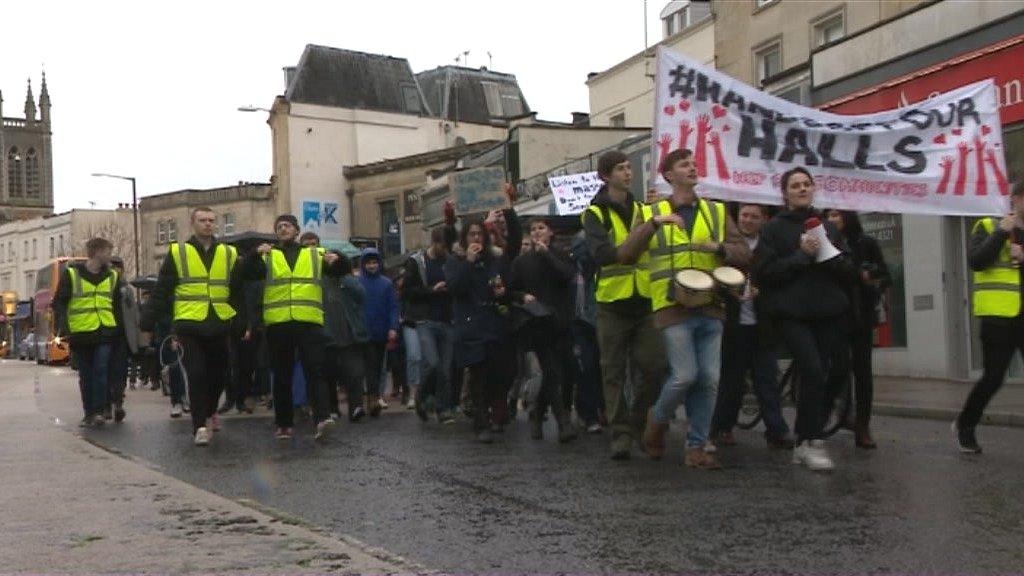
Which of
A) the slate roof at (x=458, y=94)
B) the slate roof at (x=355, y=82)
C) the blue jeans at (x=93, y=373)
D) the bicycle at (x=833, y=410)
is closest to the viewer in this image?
the bicycle at (x=833, y=410)

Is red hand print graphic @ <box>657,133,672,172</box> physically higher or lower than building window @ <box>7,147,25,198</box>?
lower

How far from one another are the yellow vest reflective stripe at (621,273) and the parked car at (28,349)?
61.0 metres

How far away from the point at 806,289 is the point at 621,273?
112cm

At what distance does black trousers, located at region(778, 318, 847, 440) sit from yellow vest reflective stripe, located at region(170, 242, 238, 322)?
184 inches

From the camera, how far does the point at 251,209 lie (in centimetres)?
7469

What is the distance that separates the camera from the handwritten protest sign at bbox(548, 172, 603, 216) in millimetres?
21703

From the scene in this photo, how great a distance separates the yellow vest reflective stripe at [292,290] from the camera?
10.7 meters

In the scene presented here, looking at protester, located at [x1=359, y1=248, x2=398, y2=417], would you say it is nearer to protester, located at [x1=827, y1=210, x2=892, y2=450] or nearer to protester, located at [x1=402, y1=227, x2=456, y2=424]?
protester, located at [x1=402, y1=227, x2=456, y2=424]

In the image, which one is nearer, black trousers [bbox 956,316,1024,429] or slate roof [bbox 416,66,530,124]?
black trousers [bbox 956,316,1024,429]

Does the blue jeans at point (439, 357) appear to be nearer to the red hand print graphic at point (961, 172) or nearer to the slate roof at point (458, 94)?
the red hand print graphic at point (961, 172)

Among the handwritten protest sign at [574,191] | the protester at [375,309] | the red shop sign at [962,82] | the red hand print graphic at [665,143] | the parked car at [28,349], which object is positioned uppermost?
the red shop sign at [962,82]

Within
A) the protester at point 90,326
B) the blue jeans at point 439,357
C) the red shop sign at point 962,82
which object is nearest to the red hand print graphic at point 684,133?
the blue jeans at point 439,357

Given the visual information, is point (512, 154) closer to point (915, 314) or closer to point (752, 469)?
point (915, 314)

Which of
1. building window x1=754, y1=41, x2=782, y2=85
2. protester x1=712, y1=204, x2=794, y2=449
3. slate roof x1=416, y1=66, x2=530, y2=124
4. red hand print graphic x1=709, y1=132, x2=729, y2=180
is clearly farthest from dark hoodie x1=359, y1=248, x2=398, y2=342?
slate roof x1=416, y1=66, x2=530, y2=124
